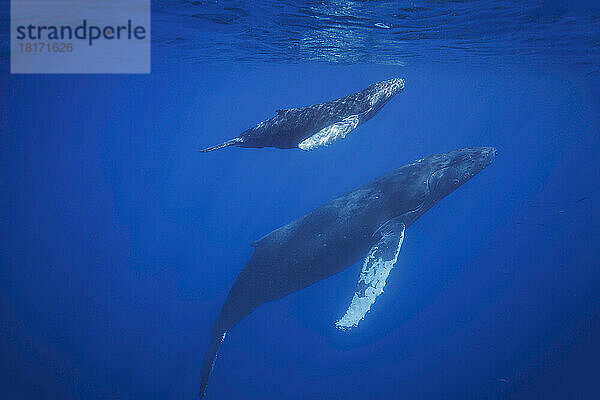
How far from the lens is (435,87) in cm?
4744

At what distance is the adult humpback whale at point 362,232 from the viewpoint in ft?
25.6

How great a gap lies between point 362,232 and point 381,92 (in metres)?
3.63

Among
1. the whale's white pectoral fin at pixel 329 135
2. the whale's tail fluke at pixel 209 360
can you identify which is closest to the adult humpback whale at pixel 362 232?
the whale's tail fluke at pixel 209 360

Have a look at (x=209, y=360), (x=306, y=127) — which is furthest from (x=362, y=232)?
(x=209, y=360)

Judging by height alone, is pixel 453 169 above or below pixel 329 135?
below

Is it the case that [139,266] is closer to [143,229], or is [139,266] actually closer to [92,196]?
[143,229]

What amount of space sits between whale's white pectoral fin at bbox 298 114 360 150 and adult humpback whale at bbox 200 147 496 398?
370 centimetres

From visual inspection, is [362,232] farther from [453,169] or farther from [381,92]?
[381,92]

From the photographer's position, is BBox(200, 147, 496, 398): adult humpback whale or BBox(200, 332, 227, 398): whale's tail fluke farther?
BBox(200, 332, 227, 398): whale's tail fluke

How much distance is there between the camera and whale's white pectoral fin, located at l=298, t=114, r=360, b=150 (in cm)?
452
